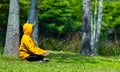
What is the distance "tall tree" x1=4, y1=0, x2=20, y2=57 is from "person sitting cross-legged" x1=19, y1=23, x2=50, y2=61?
3.63 ft

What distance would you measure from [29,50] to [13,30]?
5.66 ft

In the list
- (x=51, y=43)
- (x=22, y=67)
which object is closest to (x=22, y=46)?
(x=22, y=67)

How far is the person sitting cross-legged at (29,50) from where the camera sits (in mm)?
13258

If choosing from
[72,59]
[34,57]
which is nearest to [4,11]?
[72,59]

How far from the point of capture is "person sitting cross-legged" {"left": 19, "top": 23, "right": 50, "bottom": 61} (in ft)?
43.5

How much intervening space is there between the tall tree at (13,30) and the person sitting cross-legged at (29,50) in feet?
3.63

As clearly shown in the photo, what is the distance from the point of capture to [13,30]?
14.8 m

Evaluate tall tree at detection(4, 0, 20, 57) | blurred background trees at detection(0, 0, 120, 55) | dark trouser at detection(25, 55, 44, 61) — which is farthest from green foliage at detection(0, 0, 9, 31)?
dark trouser at detection(25, 55, 44, 61)

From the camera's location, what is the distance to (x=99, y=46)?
25484 mm

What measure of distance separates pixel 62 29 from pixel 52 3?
6.63 feet

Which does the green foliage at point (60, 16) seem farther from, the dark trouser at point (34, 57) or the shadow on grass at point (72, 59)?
the dark trouser at point (34, 57)

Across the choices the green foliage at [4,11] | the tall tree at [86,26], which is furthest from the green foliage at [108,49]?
the green foliage at [4,11]

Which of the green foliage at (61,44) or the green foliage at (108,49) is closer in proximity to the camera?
the green foliage at (108,49)

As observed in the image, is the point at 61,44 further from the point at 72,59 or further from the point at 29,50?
the point at 29,50
